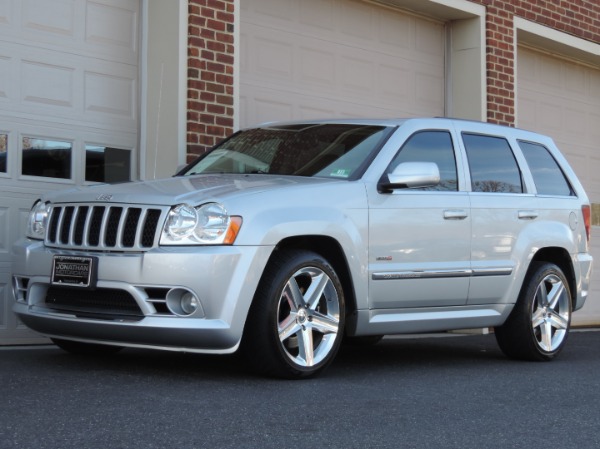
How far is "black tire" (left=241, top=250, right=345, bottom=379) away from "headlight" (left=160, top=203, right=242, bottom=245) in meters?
0.36

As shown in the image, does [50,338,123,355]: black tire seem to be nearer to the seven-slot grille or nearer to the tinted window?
the seven-slot grille

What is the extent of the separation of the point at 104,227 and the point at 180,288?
62cm

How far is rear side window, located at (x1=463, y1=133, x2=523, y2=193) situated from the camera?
8031mm

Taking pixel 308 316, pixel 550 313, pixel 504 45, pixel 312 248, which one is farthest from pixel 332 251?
pixel 504 45

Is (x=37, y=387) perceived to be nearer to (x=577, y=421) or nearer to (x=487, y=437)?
(x=487, y=437)

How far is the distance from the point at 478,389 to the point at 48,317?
2518 millimetres

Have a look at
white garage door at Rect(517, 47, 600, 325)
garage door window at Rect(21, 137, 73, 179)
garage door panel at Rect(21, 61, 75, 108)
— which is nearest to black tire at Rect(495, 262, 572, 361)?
garage door window at Rect(21, 137, 73, 179)

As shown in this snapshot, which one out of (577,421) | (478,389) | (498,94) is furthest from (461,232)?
(498,94)

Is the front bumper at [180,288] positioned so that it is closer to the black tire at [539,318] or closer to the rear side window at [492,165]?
the rear side window at [492,165]

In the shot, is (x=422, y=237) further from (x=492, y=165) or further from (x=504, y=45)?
(x=504, y=45)

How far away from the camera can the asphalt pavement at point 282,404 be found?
4.58m

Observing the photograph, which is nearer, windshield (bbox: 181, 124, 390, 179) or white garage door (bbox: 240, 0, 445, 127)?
windshield (bbox: 181, 124, 390, 179)

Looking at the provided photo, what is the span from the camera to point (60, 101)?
30.4 ft

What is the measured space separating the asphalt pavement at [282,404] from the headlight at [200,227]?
30.4 inches
